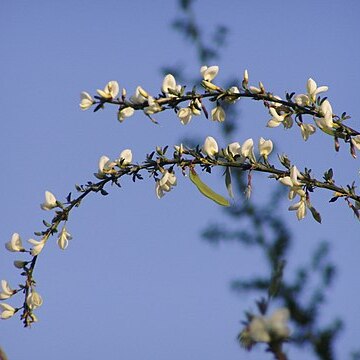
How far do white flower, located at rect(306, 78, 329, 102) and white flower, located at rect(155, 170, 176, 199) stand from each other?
24 centimetres

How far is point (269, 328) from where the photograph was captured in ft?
0.90

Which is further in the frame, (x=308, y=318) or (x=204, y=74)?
(x=204, y=74)

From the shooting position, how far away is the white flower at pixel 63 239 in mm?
1187

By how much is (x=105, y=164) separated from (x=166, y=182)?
0.10 metres

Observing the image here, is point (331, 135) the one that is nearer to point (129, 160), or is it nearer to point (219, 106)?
point (219, 106)

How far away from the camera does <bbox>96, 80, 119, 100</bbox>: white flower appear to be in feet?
3.65

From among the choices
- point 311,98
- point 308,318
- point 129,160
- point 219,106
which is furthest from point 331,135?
point 308,318

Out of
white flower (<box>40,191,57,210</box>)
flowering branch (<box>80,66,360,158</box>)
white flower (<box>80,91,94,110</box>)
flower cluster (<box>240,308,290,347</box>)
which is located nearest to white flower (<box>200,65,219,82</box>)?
flowering branch (<box>80,66,360,158</box>)

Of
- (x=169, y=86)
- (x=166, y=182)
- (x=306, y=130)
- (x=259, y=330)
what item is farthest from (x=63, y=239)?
(x=259, y=330)

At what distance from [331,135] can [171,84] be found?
0.25m

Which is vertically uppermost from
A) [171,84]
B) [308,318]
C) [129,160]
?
[171,84]

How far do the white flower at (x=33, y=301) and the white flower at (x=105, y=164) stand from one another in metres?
0.21

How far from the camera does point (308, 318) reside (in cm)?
35

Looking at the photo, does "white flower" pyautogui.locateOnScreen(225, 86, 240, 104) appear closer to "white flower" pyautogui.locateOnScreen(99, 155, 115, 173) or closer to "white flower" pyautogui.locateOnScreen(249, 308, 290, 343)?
"white flower" pyautogui.locateOnScreen(99, 155, 115, 173)
